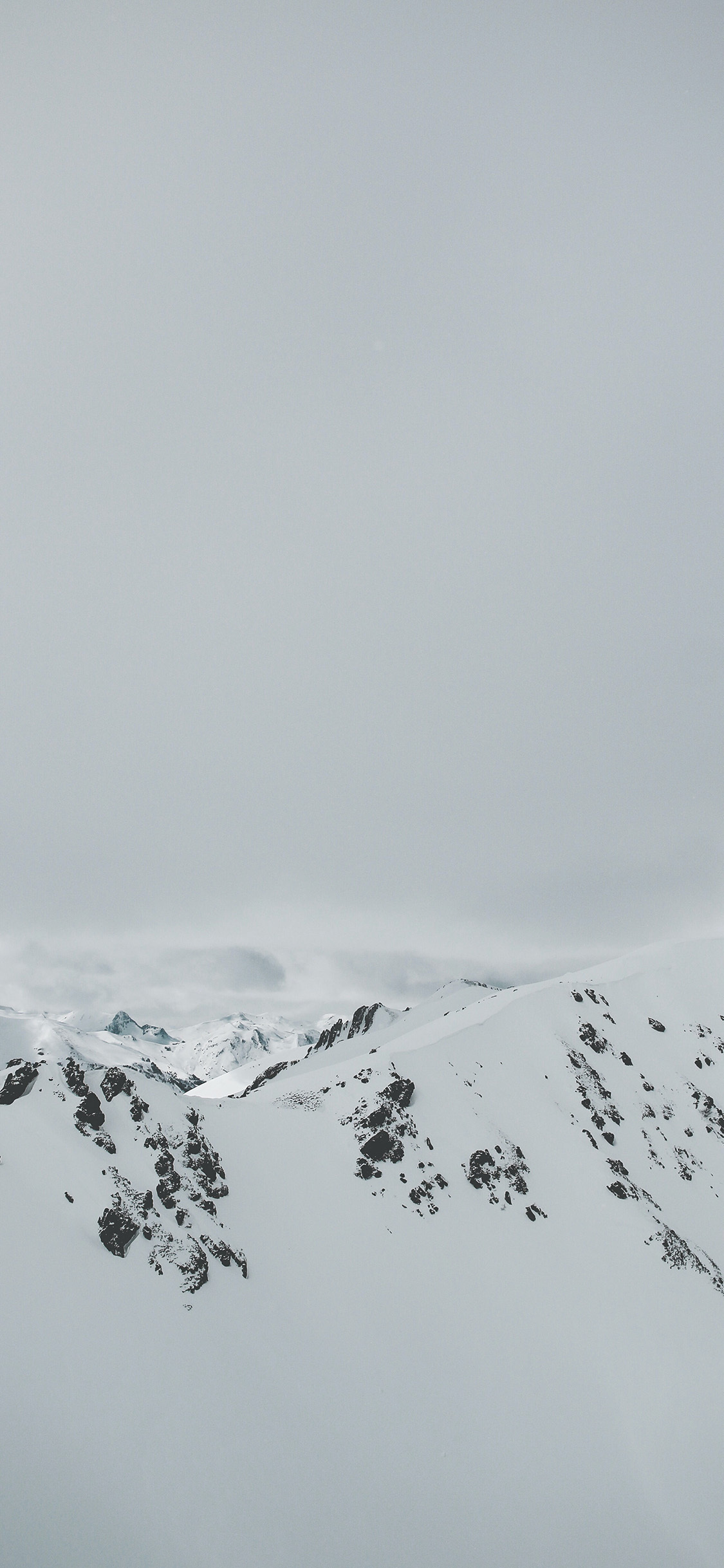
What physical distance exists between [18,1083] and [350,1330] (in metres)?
21.1

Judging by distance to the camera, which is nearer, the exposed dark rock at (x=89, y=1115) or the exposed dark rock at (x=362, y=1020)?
the exposed dark rock at (x=89, y=1115)

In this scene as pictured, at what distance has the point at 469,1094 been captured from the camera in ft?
166

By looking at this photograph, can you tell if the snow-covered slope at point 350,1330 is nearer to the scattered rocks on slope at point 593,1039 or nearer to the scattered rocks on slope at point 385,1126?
the scattered rocks on slope at point 385,1126

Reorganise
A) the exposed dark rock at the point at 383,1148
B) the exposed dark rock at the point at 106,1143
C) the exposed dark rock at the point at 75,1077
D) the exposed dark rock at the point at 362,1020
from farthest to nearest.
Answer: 1. the exposed dark rock at the point at 362,1020
2. the exposed dark rock at the point at 383,1148
3. the exposed dark rock at the point at 75,1077
4. the exposed dark rock at the point at 106,1143

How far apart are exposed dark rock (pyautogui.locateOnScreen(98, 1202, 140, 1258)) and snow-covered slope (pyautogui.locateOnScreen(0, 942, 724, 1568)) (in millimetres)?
123

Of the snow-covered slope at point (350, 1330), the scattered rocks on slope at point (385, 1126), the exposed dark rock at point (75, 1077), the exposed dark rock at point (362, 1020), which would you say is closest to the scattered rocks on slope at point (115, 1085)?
the snow-covered slope at point (350, 1330)

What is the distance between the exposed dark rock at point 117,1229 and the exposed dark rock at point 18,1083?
8.23 m

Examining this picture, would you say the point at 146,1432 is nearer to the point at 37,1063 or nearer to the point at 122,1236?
the point at 122,1236

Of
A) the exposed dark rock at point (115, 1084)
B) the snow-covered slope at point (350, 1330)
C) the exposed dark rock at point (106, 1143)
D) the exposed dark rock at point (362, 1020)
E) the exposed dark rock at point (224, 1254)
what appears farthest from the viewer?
the exposed dark rock at point (362, 1020)

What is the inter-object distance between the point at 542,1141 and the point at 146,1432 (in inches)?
1444

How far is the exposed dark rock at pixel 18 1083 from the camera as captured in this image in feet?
102

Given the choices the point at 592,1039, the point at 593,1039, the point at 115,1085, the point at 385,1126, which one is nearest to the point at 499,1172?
the point at 385,1126

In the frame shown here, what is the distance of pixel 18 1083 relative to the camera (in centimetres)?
3191

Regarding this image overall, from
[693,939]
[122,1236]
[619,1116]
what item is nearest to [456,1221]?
[122,1236]
